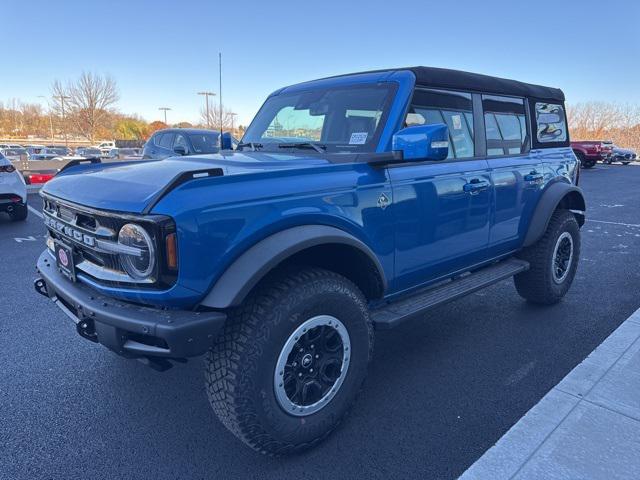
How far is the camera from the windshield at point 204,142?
9836 millimetres

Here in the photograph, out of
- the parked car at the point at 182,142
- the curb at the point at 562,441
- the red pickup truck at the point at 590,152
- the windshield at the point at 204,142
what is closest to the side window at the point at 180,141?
the parked car at the point at 182,142

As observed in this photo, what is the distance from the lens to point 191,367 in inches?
129

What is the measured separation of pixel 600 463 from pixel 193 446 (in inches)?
78.6

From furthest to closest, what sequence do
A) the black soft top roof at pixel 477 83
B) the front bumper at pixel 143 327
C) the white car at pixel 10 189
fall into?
the white car at pixel 10 189 → the black soft top roof at pixel 477 83 → the front bumper at pixel 143 327

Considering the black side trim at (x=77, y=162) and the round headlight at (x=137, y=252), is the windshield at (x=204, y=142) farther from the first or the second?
the round headlight at (x=137, y=252)

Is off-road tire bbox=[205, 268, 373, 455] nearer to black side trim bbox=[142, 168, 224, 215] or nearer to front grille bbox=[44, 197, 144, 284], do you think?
front grille bbox=[44, 197, 144, 284]

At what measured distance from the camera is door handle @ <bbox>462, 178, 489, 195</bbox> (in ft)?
10.6

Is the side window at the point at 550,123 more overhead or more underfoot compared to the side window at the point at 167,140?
more overhead

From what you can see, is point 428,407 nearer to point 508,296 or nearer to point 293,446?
point 293,446

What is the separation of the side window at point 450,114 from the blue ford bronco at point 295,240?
0.01 metres

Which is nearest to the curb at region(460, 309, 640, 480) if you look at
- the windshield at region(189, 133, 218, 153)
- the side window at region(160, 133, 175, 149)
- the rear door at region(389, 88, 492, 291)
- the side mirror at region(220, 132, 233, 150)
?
the rear door at region(389, 88, 492, 291)

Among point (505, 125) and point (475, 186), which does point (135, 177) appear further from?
point (505, 125)

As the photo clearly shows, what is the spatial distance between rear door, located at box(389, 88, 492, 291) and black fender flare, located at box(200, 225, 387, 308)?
2.15ft

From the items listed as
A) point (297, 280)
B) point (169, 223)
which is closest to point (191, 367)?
point (297, 280)
